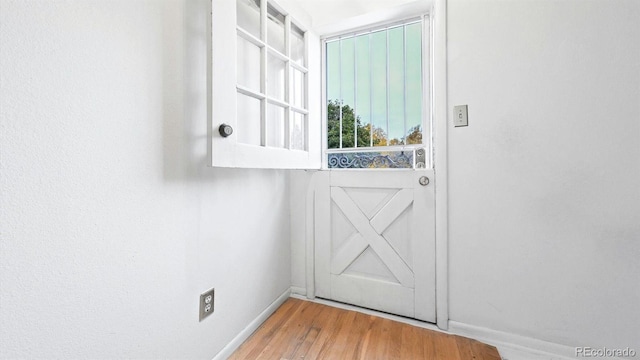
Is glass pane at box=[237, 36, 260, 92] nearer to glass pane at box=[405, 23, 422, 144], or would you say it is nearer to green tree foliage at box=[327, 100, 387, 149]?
green tree foliage at box=[327, 100, 387, 149]

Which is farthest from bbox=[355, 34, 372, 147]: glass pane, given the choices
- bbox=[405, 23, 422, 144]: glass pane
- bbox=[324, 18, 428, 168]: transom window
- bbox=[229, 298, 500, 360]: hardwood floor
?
bbox=[229, 298, 500, 360]: hardwood floor

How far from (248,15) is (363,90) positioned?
0.83m

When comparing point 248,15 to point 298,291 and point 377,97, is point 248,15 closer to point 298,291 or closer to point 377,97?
point 377,97

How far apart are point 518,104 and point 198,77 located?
1532mm

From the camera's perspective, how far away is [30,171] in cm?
68

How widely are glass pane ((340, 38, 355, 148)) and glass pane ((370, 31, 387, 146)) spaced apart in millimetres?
138

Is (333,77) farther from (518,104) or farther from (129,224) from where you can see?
(129,224)

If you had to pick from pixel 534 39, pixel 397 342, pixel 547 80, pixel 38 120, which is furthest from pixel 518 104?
pixel 38 120

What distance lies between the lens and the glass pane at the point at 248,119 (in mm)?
1370

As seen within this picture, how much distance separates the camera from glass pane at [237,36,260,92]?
1.36 meters

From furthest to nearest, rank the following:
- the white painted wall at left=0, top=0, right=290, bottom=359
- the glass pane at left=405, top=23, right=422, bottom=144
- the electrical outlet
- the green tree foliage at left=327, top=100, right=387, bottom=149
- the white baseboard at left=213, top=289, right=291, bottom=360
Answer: the green tree foliage at left=327, top=100, right=387, bottom=149 → the glass pane at left=405, top=23, right=422, bottom=144 → the white baseboard at left=213, top=289, right=291, bottom=360 → the electrical outlet → the white painted wall at left=0, top=0, right=290, bottom=359

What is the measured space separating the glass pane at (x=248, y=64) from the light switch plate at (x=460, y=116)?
110 centimetres

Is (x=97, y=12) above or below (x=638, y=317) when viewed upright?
above

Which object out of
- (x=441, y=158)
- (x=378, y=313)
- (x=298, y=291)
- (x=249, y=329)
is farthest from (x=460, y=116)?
(x=249, y=329)
